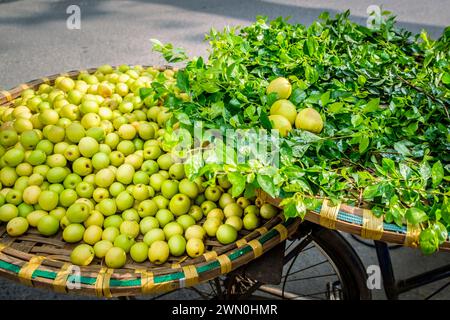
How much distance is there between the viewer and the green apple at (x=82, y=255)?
4.83 feet

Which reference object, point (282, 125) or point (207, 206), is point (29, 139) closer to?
point (207, 206)

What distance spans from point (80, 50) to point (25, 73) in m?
0.72

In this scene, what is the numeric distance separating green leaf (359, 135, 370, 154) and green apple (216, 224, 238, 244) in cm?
57

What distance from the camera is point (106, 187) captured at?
1.78 meters

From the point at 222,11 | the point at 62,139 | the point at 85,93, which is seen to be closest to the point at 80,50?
the point at 222,11

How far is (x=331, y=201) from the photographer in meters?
1.26

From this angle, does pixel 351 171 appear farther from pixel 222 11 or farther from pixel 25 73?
pixel 222 11

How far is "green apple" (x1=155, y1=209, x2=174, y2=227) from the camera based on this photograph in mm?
1679

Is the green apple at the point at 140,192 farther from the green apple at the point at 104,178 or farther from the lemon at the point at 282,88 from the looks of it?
the lemon at the point at 282,88

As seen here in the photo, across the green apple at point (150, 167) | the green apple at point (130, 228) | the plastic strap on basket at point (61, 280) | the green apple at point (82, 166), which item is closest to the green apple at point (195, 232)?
the green apple at point (130, 228)

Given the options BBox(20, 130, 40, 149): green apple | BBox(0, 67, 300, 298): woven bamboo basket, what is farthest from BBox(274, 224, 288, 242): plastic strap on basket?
BBox(20, 130, 40, 149): green apple

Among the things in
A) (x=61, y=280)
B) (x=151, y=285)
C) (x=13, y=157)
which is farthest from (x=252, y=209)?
(x=13, y=157)

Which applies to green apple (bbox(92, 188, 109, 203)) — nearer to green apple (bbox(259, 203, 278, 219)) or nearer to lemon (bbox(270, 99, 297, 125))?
green apple (bbox(259, 203, 278, 219))

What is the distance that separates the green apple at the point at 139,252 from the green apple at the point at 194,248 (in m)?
0.16
